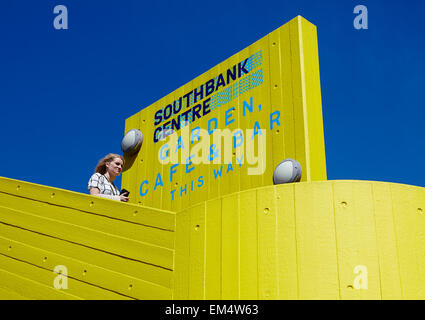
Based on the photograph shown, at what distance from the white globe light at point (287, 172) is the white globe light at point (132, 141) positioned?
9.20 feet

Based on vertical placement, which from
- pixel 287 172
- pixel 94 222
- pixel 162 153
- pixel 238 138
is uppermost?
pixel 162 153

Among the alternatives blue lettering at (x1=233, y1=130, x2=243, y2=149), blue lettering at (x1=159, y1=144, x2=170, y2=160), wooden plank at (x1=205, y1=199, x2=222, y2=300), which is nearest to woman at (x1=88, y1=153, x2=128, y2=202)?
blue lettering at (x1=159, y1=144, x2=170, y2=160)

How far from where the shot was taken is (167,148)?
640 cm

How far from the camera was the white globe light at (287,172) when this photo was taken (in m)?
4.38

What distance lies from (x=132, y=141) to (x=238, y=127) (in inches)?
79.2

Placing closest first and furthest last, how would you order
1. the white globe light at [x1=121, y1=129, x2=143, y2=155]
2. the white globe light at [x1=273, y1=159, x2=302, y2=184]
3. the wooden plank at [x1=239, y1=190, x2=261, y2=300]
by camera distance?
the wooden plank at [x1=239, y1=190, x2=261, y2=300]
the white globe light at [x1=273, y1=159, x2=302, y2=184]
the white globe light at [x1=121, y1=129, x2=143, y2=155]

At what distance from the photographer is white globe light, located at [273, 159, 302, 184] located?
172 inches

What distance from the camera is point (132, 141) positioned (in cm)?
688

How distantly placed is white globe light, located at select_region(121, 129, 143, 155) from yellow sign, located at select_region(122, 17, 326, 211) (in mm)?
86

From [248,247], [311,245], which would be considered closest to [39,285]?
[248,247]

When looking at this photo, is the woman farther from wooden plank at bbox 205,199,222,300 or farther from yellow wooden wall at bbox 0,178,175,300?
wooden plank at bbox 205,199,222,300

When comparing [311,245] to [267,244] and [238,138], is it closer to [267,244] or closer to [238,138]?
[267,244]
